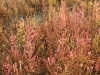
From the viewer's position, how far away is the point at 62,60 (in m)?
2.23

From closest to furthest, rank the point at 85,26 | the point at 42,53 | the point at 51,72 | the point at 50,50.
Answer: the point at 51,72 < the point at 50,50 < the point at 42,53 < the point at 85,26

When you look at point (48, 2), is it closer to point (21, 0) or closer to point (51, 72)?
point (21, 0)

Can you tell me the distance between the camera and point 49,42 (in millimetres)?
2541

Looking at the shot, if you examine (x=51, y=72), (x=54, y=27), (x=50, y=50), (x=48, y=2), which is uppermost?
(x=48, y=2)

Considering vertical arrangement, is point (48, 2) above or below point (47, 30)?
above

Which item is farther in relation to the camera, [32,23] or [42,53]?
[32,23]

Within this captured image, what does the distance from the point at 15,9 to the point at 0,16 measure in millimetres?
271

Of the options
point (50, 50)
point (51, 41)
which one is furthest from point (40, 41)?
point (50, 50)

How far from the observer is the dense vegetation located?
2.11 meters

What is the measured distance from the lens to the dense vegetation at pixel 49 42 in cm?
211

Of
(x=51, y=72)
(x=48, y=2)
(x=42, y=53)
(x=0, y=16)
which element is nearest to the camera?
(x=51, y=72)

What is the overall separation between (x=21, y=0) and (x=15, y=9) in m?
0.44

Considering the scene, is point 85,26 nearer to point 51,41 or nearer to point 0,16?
point 51,41

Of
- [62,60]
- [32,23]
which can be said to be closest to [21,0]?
[32,23]
